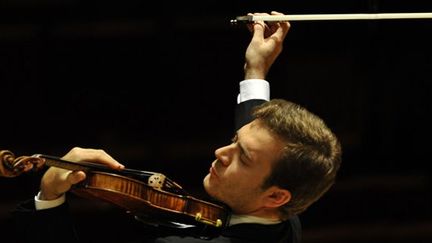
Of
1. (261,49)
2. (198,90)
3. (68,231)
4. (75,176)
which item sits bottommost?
(68,231)

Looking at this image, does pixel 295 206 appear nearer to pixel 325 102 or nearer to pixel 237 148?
pixel 237 148

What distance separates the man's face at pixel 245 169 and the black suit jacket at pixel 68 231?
45 mm

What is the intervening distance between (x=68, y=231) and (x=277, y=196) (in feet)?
1.20

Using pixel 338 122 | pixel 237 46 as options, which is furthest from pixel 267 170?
pixel 338 122

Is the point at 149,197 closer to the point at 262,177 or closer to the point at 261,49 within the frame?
the point at 262,177

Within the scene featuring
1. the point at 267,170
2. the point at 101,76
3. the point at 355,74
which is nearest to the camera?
the point at 267,170

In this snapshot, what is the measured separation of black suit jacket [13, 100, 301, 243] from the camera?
3.90ft

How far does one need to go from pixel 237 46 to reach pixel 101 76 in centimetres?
39

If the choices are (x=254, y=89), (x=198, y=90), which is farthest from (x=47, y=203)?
(x=198, y=90)

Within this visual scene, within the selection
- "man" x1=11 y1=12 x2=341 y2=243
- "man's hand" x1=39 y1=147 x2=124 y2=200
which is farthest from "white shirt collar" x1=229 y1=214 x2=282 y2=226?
"man's hand" x1=39 y1=147 x2=124 y2=200

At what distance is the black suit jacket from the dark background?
75 cm

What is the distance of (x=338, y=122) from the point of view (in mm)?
2135

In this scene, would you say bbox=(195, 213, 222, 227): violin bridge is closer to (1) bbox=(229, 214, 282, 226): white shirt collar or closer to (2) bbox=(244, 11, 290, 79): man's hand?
(1) bbox=(229, 214, 282, 226): white shirt collar

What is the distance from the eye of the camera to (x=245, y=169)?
1.25m
